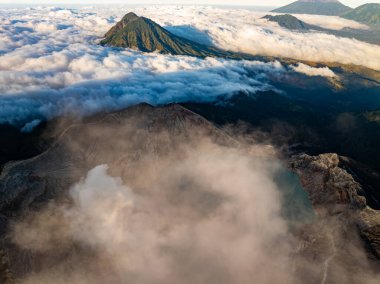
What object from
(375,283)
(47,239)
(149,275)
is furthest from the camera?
(47,239)

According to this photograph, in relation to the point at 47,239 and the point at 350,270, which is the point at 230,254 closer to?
the point at 350,270

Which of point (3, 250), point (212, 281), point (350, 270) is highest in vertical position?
point (350, 270)

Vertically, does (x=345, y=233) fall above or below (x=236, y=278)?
above

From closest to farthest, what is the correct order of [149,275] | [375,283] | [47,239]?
[375,283], [149,275], [47,239]

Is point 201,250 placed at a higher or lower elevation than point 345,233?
lower

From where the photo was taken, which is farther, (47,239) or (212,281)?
(47,239)

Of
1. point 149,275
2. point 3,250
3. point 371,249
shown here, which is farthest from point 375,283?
point 3,250

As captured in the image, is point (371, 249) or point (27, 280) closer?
point (27, 280)

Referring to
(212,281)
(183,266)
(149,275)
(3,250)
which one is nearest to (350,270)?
(212,281)

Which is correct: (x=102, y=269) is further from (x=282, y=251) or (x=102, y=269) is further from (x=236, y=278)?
(x=282, y=251)
